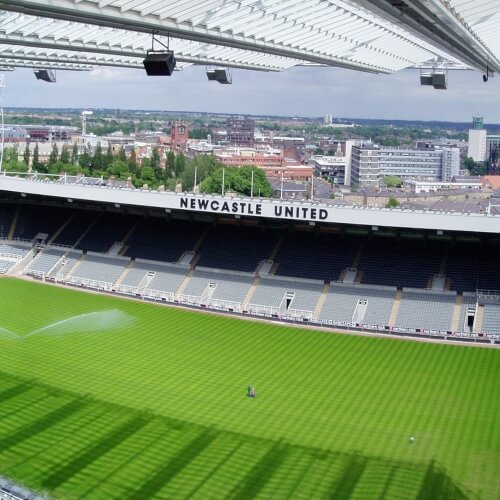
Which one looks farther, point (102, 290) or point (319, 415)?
point (102, 290)

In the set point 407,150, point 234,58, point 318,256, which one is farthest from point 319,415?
point 407,150

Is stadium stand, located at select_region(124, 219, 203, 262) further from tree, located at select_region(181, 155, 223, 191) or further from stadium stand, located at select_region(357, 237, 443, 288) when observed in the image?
tree, located at select_region(181, 155, 223, 191)

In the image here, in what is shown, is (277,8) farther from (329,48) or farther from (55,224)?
(55,224)

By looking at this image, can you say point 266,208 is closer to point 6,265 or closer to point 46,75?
point 46,75

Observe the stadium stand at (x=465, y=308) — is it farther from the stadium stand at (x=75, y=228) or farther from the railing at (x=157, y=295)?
the stadium stand at (x=75, y=228)

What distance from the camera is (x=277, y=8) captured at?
17.5 metres

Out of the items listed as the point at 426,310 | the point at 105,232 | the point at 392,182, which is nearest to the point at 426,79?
the point at 426,310

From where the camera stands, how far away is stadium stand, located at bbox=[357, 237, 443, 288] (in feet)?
108

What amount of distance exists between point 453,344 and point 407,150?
136210 mm

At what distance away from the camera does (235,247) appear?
37.1m

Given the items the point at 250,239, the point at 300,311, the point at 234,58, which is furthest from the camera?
the point at 250,239

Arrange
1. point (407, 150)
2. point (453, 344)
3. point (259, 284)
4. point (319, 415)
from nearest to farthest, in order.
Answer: point (319, 415) → point (453, 344) → point (259, 284) → point (407, 150)

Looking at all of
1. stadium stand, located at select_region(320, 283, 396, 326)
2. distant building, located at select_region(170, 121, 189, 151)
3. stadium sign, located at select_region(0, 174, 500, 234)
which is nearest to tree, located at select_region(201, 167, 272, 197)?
stadium sign, located at select_region(0, 174, 500, 234)

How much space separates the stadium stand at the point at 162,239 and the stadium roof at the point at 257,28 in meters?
12.0
